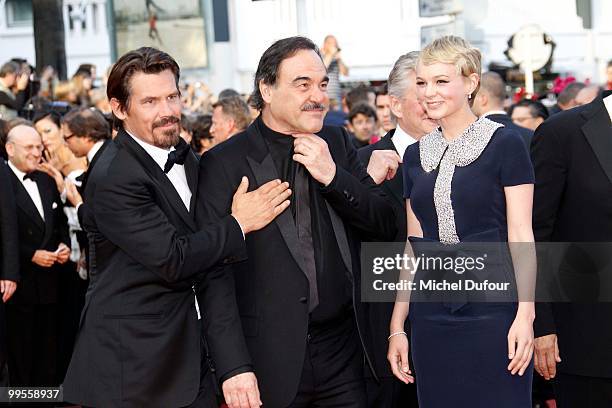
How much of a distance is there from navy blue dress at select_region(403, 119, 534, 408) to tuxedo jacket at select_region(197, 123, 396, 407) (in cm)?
32

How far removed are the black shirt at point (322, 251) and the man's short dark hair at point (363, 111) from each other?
254 inches

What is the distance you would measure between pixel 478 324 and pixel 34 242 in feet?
16.5

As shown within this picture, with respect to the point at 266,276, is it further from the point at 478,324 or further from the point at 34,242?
the point at 34,242

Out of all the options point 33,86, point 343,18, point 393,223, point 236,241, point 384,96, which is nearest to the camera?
point 236,241

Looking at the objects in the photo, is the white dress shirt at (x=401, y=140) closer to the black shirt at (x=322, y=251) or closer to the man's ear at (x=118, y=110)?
the black shirt at (x=322, y=251)

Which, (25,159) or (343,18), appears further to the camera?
(343,18)

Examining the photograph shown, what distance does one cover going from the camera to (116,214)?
12.6 ft

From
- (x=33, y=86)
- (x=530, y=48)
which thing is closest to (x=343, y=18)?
(x=530, y=48)

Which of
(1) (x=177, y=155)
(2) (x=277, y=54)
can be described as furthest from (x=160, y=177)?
(2) (x=277, y=54)

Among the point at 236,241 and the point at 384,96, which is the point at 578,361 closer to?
the point at 236,241

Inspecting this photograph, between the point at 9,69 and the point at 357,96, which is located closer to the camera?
the point at 357,96

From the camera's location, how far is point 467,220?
3727mm

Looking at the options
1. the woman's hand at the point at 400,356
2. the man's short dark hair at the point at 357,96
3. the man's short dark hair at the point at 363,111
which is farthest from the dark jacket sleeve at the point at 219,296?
the man's short dark hair at the point at 357,96

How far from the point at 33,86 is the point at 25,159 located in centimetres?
520
